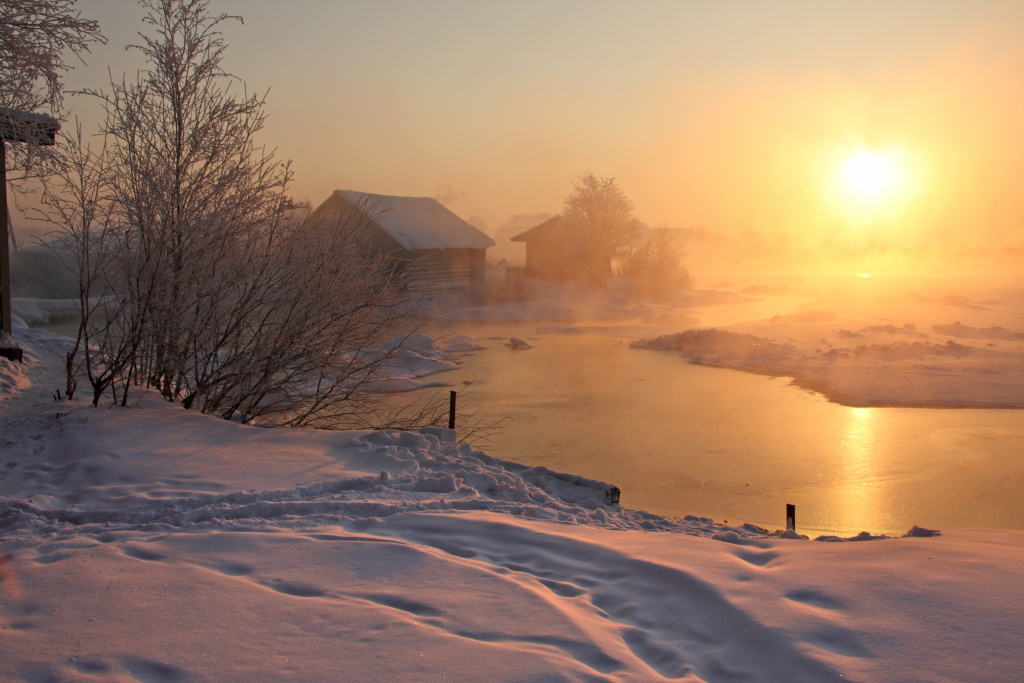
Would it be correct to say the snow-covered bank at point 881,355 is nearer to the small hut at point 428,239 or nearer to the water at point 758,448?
the water at point 758,448

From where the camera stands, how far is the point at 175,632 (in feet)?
9.64

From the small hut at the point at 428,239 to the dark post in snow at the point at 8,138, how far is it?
1742 centimetres

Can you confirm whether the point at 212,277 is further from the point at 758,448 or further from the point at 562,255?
the point at 562,255

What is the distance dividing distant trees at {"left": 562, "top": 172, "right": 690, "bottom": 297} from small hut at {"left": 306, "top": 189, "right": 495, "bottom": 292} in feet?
32.2

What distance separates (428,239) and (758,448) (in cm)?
2130

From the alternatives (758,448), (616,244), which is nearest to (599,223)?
(616,244)

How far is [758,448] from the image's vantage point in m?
10.6

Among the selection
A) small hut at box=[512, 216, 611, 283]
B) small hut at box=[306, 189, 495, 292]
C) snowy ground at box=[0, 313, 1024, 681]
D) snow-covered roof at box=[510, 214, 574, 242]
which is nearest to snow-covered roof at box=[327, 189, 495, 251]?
small hut at box=[306, 189, 495, 292]

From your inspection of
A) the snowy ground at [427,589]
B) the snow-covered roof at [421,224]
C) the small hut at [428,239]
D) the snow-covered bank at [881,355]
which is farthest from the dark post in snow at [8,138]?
the snow-covered roof at [421,224]

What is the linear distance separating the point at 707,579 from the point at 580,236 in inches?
1513

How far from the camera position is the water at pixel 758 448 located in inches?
313

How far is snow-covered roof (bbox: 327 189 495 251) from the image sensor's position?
28.2 m

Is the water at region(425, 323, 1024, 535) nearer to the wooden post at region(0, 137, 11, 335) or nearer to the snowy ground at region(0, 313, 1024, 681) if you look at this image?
the snowy ground at region(0, 313, 1024, 681)

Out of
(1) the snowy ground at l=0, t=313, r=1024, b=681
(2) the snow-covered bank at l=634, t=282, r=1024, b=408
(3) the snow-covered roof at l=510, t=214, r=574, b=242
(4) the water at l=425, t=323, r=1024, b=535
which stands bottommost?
(4) the water at l=425, t=323, r=1024, b=535
